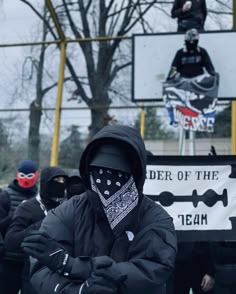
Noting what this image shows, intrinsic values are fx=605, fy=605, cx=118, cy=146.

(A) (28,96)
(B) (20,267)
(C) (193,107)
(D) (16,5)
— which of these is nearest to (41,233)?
(B) (20,267)

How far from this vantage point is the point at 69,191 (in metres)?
4.59

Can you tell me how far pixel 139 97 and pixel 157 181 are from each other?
184 inches

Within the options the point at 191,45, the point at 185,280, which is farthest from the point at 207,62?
the point at 185,280

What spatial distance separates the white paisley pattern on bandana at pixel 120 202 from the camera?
2.24m

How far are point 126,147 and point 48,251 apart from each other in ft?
1.59

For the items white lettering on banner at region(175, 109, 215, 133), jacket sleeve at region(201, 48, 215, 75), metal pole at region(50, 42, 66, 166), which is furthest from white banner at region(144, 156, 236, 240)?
metal pole at region(50, 42, 66, 166)

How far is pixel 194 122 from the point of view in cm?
787

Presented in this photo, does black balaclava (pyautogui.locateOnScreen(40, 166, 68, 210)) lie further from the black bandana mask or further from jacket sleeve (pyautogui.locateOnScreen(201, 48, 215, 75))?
jacket sleeve (pyautogui.locateOnScreen(201, 48, 215, 75))

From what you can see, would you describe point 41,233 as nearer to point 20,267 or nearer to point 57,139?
point 20,267

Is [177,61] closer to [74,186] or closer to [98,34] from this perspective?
[74,186]

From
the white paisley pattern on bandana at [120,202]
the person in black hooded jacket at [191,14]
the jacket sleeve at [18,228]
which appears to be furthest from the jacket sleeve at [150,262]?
the person in black hooded jacket at [191,14]

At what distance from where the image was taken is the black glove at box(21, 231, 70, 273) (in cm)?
213

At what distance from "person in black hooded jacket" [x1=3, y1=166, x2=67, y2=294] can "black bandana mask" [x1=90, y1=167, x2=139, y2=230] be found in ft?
6.81

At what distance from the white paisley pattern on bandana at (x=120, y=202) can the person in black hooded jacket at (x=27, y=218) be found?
208 centimetres
